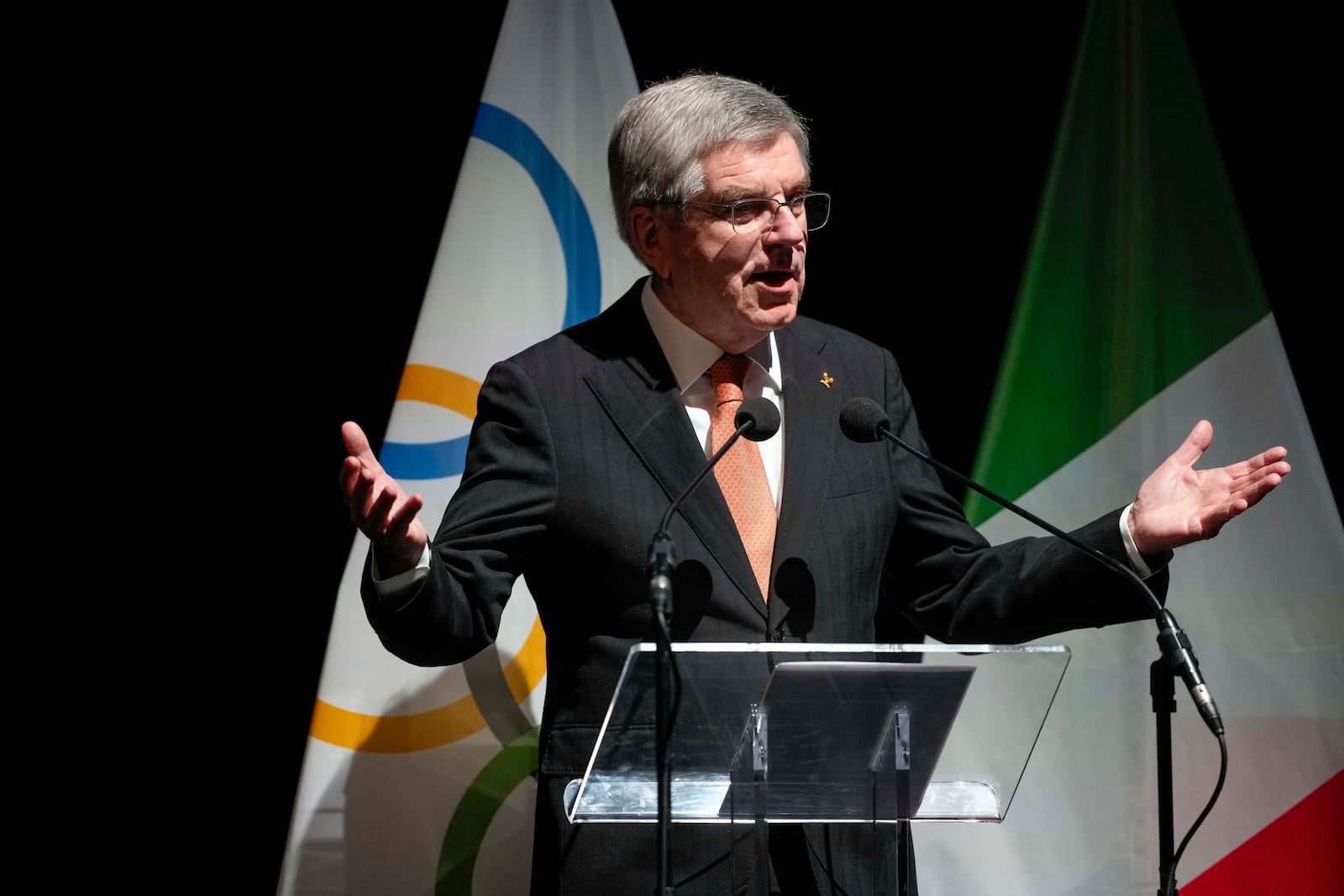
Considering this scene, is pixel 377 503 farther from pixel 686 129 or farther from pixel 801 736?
pixel 686 129

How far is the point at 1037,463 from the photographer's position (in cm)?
305

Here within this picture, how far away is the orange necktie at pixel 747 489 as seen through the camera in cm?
209

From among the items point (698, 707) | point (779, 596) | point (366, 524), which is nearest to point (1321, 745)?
point (779, 596)

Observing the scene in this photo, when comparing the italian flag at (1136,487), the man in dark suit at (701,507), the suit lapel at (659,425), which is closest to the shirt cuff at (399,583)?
the man in dark suit at (701,507)

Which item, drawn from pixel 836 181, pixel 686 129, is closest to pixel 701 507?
pixel 686 129

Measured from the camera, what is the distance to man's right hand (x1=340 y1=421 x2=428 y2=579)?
169 centimetres

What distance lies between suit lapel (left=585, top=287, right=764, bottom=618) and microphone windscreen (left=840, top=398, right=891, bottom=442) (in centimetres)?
32

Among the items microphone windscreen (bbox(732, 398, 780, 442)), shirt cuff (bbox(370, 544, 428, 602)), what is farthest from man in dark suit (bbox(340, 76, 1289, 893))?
microphone windscreen (bbox(732, 398, 780, 442))

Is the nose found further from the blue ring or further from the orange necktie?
the blue ring

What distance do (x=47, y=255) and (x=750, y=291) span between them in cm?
180

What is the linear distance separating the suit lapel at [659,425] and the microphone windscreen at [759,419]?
14.0 inches

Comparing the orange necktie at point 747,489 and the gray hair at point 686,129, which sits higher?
the gray hair at point 686,129

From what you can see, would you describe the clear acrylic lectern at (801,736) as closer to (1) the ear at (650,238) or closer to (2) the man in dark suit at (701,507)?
(2) the man in dark suit at (701,507)

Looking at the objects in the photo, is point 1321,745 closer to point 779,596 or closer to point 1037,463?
point 1037,463
